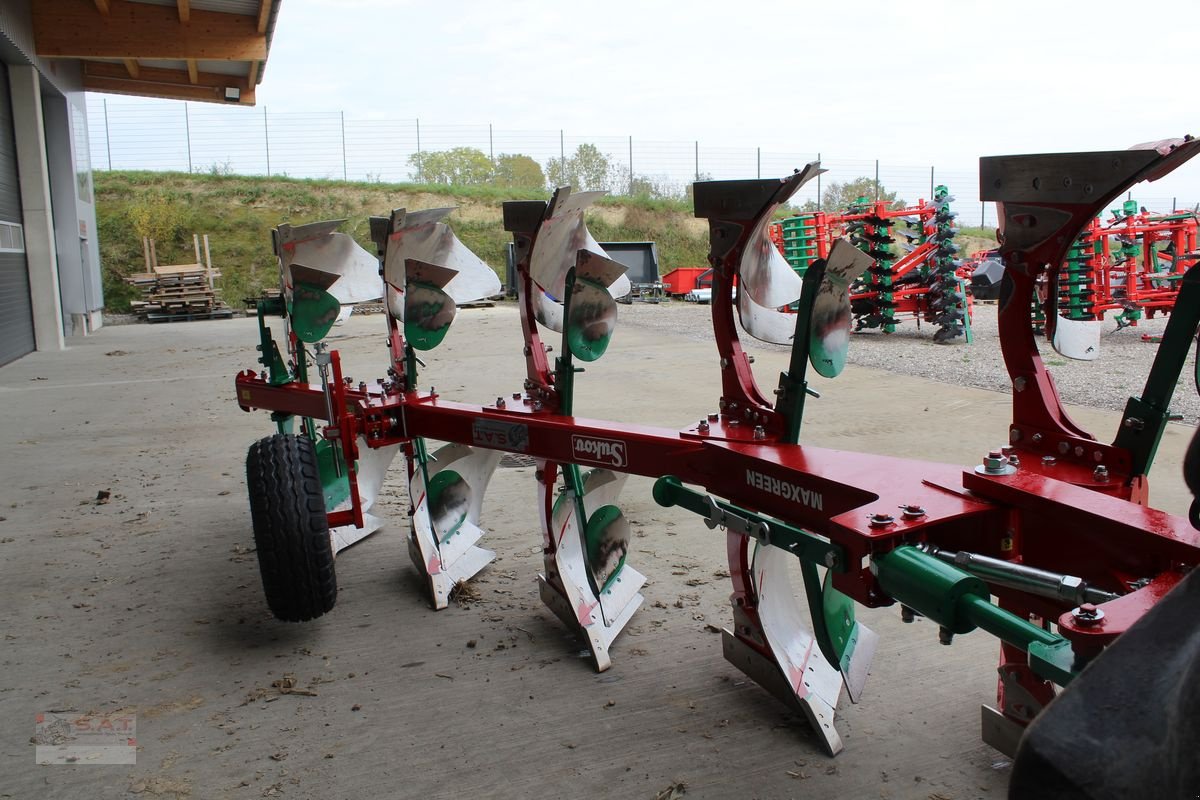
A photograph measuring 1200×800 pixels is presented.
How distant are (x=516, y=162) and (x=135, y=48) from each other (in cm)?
2050

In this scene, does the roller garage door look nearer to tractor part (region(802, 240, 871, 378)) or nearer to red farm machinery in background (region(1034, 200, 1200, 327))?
tractor part (region(802, 240, 871, 378))

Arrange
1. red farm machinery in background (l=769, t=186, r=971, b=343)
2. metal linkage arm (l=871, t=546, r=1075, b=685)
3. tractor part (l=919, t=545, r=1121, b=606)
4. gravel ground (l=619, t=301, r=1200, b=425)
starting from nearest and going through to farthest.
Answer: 1. metal linkage arm (l=871, t=546, r=1075, b=685)
2. tractor part (l=919, t=545, r=1121, b=606)
3. gravel ground (l=619, t=301, r=1200, b=425)
4. red farm machinery in background (l=769, t=186, r=971, b=343)

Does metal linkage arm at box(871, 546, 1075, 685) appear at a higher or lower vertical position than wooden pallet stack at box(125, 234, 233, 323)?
lower

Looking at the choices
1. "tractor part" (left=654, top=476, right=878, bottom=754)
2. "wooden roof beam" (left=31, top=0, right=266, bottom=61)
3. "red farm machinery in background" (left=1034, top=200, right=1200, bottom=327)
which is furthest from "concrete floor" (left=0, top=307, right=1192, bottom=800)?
"wooden roof beam" (left=31, top=0, right=266, bottom=61)

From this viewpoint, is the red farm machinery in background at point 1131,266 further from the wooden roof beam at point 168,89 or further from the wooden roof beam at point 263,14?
the wooden roof beam at point 168,89

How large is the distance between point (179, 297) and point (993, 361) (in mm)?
16041

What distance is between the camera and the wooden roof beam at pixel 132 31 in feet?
40.6

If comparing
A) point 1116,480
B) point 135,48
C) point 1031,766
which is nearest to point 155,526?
point 1116,480

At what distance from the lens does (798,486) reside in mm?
2049

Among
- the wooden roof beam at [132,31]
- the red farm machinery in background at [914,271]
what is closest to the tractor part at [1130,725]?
the red farm machinery in background at [914,271]

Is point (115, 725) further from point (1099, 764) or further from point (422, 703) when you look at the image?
point (1099, 764)

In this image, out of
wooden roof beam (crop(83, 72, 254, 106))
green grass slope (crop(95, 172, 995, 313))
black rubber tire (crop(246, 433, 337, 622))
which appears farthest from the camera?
green grass slope (crop(95, 172, 995, 313))

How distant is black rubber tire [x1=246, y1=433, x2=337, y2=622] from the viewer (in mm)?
2760

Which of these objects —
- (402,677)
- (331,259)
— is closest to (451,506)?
(402,677)
